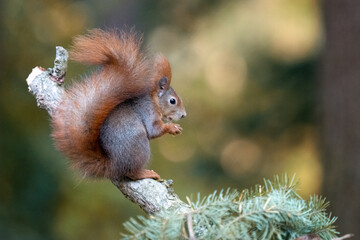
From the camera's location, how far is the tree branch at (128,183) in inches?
64.0

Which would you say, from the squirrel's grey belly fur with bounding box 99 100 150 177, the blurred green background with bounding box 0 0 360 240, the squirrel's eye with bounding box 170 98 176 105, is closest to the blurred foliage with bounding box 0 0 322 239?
the blurred green background with bounding box 0 0 360 240

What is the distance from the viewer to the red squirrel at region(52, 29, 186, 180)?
1730 millimetres

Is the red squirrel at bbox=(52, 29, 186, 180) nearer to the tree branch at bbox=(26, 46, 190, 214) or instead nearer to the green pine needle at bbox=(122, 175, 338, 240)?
the tree branch at bbox=(26, 46, 190, 214)

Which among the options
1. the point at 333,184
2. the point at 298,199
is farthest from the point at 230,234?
the point at 333,184

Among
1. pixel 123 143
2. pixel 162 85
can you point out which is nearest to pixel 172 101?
pixel 162 85

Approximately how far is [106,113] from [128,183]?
8.9 inches

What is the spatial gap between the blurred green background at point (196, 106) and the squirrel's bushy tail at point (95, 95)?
191 cm

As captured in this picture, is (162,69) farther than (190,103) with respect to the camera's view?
No

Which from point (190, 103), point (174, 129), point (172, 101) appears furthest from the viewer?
point (190, 103)

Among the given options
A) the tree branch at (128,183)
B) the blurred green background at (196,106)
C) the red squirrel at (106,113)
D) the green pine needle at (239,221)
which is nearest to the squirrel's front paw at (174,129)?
the red squirrel at (106,113)

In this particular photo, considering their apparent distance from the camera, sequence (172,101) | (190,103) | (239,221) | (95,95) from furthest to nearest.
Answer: (190,103) → (172,101) → (95,95) → (239,221)

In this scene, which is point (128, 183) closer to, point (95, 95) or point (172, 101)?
point (95, 95)

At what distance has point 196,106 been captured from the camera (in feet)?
19.3

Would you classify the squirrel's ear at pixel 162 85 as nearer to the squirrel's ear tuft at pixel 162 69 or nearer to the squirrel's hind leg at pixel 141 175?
the squirrel's ear tuft at pixel 162 69
